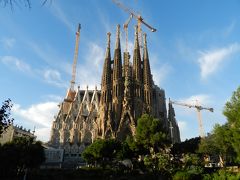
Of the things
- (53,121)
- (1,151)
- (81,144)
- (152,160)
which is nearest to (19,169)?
(1,151)

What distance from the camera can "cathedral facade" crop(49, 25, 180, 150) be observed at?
7169 cm

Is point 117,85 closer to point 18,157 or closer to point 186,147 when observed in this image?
point 186,147

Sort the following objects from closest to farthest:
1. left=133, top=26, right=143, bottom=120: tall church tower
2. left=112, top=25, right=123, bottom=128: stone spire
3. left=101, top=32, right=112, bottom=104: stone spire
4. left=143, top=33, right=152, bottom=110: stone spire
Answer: left=112, top=25, right=123, bottom=128: stone spire
left=133, top=26, right=143, bottom=120: tall church tower
left=143, top=33, right=152, bottom=110: stone spire
left=101, top=32, right=112, bottom=104: stone spire

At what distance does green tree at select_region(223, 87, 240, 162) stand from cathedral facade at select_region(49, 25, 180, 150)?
3640 cm

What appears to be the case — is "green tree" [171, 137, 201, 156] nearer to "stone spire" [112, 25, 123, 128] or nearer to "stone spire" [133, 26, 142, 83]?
"stone spire" [112, 25, 123, 128]

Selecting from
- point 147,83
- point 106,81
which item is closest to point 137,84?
point 147,83

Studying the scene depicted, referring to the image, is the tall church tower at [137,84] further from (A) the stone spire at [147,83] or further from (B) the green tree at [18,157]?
(B) the green tree at [18,157]

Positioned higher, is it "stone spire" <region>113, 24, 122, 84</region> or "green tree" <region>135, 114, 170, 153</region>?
"stone spire" <region>113, 24, 122, 84</region>

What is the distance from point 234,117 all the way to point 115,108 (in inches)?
1686

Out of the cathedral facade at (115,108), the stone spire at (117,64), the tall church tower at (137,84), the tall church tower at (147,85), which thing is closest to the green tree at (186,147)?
the cathedral facade at (115,108)

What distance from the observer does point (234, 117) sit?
34.1 metres

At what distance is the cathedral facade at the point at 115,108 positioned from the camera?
2822 inches

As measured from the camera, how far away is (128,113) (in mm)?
71438

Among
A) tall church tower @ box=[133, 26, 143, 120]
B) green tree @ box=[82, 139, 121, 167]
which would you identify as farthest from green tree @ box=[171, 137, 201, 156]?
tall church tower @ box=[133, 26, 143, 120]
